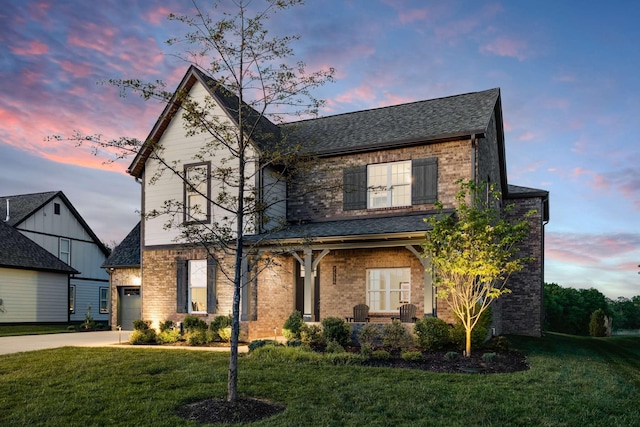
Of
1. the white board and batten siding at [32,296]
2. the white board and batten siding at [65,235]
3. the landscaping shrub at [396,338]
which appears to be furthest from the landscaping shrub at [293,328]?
the white board and batten siding at [65,235]

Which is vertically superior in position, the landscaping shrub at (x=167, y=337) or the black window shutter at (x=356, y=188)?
the black window shutter at (x=356, y=188)

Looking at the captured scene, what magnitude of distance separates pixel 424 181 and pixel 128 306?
50.8 ft

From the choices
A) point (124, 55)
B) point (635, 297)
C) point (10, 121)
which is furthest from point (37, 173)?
point (635, 297)

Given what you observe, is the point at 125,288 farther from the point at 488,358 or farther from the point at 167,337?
the point at 488,358

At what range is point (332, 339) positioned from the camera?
1410 centimetres

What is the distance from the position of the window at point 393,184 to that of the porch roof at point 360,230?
582 millimetres

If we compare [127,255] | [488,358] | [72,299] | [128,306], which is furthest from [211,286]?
[72,299]

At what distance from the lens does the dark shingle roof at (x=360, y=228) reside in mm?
14766

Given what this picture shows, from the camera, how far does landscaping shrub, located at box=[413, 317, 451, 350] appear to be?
13328 millimetres

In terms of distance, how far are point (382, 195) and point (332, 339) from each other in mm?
5653

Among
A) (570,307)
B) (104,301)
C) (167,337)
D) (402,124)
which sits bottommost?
(570,307)

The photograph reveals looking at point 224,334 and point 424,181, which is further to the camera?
point 424,181

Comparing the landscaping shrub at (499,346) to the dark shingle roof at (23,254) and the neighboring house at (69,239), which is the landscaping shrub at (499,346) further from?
the neighboring house at (69,239)

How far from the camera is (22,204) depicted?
99.7ft
